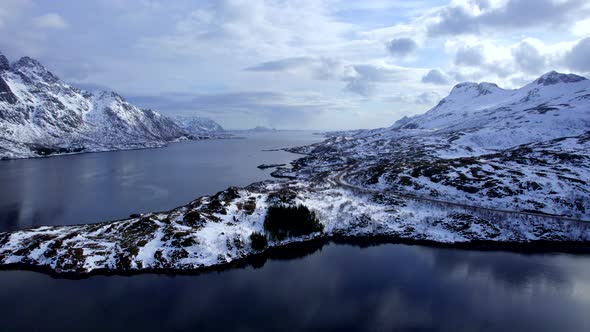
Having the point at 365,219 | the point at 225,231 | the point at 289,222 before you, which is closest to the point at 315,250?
the point at 289,222

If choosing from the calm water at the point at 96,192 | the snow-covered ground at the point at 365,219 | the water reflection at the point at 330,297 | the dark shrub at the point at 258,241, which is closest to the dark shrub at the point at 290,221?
the snow-covered ground at the point at 365,219

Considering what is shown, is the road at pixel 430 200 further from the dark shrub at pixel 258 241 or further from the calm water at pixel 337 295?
the dark shrub at pixel 258 241

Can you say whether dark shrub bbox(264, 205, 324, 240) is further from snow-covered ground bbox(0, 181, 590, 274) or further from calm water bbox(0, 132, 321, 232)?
calm water bbox(0, 132, 321, 232)

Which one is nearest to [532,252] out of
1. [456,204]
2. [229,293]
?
[456,204]

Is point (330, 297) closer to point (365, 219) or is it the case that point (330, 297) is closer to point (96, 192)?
point (365, 219)

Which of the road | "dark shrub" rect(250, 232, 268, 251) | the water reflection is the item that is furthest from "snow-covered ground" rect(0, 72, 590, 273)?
the water reflection

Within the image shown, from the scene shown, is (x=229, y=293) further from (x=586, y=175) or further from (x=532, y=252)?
(x=586, y=175)
